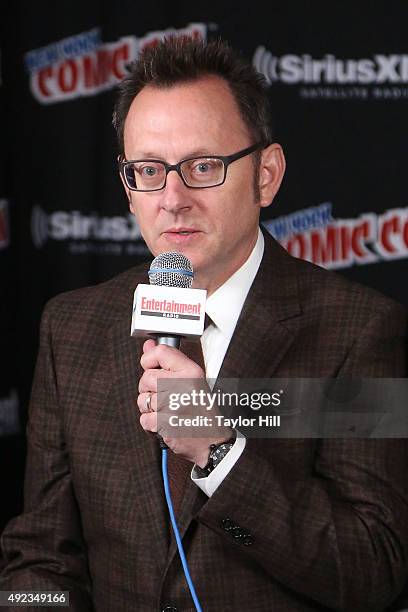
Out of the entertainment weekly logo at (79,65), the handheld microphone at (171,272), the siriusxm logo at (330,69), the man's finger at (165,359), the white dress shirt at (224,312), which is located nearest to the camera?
the man's finger at (165,359)

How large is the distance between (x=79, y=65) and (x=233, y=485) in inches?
74.8

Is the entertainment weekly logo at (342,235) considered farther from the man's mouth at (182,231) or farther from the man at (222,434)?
the man's mouth at (182,231)

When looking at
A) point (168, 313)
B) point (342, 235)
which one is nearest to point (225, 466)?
point (168, 313)

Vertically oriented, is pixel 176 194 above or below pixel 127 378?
above

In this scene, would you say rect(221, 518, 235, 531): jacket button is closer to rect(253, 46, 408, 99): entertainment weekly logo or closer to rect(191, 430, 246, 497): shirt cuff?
rect(191, 430, 246, 497): shirt cuff

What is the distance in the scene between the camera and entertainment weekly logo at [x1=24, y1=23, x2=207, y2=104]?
3068 millimetres

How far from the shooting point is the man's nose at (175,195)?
181cm

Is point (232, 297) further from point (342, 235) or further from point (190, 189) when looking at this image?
point (342, 235)

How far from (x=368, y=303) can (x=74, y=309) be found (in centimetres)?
66

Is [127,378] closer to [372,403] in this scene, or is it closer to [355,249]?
[372,403]

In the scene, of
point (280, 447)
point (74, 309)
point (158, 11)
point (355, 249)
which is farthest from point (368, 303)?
point (158, 11)

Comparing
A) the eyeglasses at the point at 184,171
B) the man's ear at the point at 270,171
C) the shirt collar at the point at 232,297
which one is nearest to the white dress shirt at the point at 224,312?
the shirt collar at the point at 232,297

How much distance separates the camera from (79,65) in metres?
3.11

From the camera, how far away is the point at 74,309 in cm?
216
